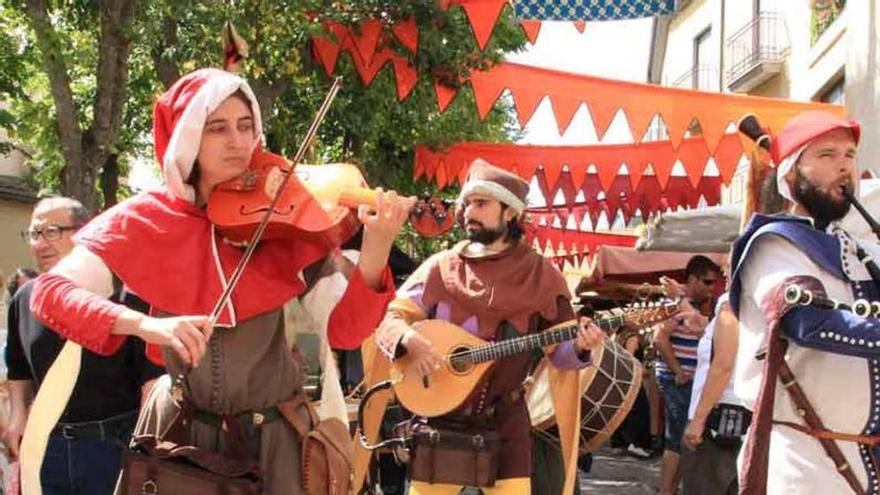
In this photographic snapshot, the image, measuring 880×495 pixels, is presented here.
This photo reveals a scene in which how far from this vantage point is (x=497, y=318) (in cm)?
562

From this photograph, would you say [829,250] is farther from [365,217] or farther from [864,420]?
[365,217]

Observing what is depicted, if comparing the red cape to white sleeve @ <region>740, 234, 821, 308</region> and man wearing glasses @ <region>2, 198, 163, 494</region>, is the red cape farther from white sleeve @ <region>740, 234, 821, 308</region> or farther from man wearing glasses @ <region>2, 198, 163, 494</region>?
man wearing glasses @ <region>2, 198, 163, 494</region>

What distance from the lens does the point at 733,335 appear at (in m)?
5.84

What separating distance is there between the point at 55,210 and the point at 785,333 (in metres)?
2.97

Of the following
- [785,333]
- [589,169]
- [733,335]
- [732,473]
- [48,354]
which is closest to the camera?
[785,333]

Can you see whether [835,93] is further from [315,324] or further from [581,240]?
[315,324]

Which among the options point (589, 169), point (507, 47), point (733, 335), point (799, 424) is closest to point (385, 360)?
point (733, 335)

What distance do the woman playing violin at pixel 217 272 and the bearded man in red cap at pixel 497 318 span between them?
1.95 metres

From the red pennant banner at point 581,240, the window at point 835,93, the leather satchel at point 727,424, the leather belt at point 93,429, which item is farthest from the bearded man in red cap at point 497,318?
the red pennant banner at point 581,240

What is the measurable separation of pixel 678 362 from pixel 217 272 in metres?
5.86

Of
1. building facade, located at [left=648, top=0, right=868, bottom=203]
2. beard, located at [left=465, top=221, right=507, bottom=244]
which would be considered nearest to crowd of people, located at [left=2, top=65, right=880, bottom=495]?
beard, located at [left=465, top=221, right=507, bottom=244]

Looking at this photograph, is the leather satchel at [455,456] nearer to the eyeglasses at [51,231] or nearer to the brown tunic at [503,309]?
the brown tunic at [503,309]

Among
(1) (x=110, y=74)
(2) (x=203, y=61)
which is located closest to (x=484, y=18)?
(2) (x=203, y=61)

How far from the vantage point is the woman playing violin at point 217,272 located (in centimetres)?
321
